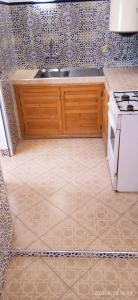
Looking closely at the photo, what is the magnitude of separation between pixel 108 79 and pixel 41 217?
159 cm

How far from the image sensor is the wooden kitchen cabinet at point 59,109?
2729mm

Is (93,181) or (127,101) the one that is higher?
(127,101)

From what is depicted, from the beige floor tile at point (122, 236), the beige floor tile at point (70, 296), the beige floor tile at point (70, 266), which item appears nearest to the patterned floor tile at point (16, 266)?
the beige floor tile at point (70, 266)

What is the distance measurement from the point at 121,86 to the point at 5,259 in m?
1.80

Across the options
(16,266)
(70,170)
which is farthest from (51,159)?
(16,266)

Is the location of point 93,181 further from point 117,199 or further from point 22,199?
point 22,199

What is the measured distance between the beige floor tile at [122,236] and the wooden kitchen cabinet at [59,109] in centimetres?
141

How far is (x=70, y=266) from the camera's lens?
1.57 meters

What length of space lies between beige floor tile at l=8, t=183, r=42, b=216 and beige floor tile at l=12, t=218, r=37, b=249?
145mm

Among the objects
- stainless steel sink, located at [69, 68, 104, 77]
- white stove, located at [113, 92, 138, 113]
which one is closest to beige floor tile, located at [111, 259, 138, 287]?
white stove, located at [113, 92, 138, 113]

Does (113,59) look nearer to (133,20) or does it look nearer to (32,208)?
(133,20)

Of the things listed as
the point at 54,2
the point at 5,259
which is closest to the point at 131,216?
the point at 5,259

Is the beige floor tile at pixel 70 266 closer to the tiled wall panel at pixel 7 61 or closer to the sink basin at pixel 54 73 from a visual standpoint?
the tiled wall panel at pixel 7 61

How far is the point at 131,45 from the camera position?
2910 millimetres
